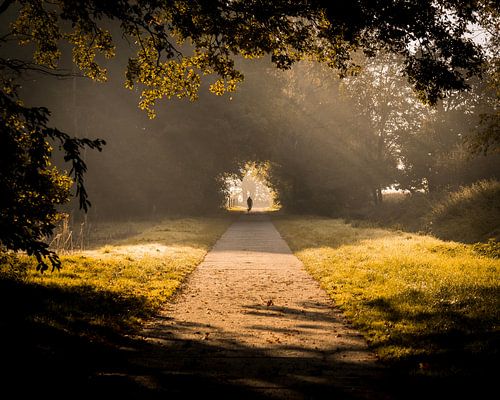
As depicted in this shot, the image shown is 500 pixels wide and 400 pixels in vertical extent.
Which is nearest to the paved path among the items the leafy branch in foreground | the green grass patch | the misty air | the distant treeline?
the misty air

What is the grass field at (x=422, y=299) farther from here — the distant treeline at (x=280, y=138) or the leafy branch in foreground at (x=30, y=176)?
the distant treeline at (x=280, y=138)

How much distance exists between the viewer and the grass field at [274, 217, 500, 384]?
527 centimetres

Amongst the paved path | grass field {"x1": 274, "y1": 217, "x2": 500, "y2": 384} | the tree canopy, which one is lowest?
the paved path

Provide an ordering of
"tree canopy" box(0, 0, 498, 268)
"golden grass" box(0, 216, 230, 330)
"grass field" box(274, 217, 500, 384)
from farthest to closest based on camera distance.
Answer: "golden grass" box(0, 216, 230, 330)
"tree canopy" box(0, 0, 498, 268)
"grass field" box(274, 217, 500, 384)

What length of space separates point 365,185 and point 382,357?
1545 inches

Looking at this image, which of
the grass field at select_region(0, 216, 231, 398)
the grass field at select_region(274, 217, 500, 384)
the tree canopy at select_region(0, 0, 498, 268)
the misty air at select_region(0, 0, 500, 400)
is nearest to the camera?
the grass field at select_region(0, 216, 231, 398)

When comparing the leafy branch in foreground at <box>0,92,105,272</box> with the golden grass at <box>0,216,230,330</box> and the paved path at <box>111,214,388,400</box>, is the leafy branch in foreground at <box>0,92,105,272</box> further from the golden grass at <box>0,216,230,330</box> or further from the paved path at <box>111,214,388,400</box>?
the paved path at <box>111,214,388,400</box>

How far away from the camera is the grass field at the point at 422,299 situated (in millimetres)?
5270

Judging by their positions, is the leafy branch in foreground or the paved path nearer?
the paved path

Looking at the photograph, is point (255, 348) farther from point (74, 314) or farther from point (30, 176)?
point (30, 176)

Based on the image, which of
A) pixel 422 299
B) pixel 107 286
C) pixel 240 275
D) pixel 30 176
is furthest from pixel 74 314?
pixel 422 299

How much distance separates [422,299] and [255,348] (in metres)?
3.87

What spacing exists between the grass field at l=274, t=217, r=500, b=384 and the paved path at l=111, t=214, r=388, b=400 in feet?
1.51

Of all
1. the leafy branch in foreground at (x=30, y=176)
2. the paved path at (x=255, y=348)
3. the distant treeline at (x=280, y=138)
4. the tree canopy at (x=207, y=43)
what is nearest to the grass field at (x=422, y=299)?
the paved path at (x=255, y=348)
